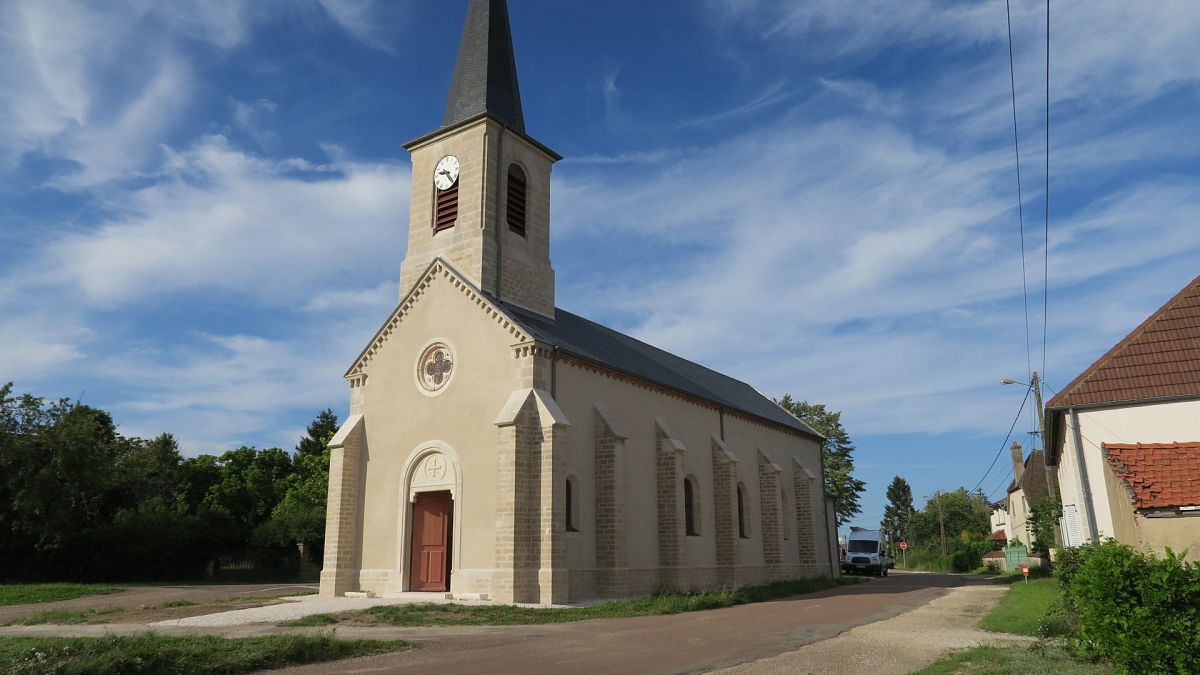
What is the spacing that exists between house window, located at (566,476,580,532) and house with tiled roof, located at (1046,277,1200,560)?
1224 centimetres

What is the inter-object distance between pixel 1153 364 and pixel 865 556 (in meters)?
34.5

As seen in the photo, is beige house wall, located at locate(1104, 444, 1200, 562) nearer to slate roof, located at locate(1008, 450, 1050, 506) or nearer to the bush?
the bush

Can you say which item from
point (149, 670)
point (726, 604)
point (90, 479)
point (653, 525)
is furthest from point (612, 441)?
point (90, 479)

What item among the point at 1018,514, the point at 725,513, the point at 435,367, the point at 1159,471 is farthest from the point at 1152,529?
the point at 1018,514

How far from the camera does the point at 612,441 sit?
2344cm

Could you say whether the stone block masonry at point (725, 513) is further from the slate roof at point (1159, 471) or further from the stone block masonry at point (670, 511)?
the slate roof at point (1159, 471)

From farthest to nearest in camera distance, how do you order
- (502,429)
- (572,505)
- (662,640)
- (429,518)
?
(429,518)
(572,505)
(502,429)
(662,640)

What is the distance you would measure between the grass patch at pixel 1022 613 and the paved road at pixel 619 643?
7.91 feet

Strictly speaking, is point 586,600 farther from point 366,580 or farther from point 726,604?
point 366,580

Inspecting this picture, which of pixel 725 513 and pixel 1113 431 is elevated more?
pixel 1113 431

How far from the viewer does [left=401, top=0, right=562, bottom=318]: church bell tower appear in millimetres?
26005

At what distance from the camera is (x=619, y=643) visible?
12977 mm

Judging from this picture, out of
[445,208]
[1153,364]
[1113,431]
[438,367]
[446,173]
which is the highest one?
[446,173]

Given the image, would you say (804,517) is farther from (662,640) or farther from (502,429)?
(662,640)
